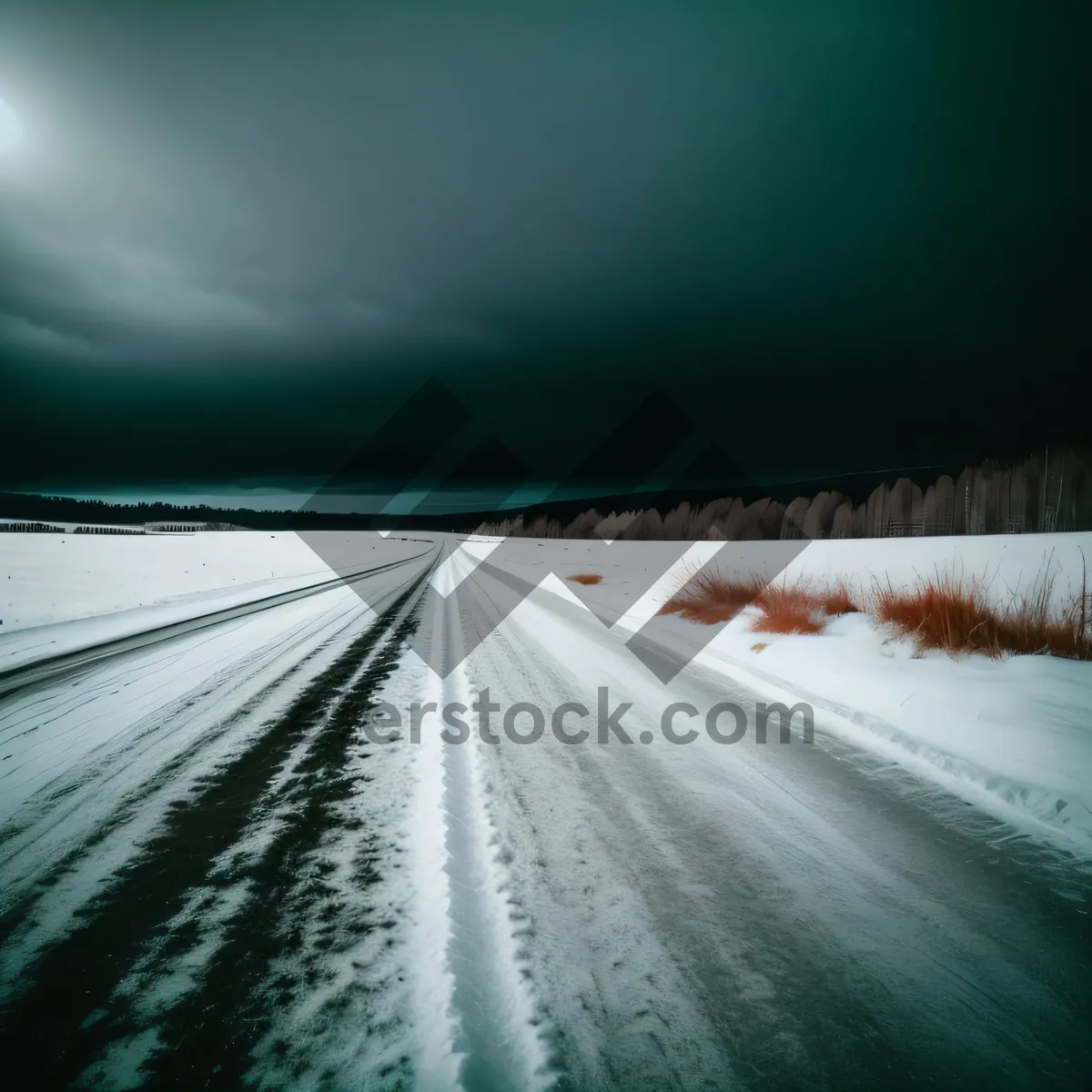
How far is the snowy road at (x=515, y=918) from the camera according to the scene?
5.07 feet

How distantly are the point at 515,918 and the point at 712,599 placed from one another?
26.6 ft

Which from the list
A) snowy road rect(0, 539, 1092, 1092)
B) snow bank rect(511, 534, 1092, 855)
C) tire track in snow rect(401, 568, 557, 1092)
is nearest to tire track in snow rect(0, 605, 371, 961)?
snowy road rect(0, 539, 1092, 1092)

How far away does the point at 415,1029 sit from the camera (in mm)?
1610

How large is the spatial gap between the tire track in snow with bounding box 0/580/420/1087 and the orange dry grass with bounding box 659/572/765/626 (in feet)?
22.8

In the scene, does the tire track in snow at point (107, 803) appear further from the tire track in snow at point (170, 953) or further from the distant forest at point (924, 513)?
the distant forest at point (924, 513)

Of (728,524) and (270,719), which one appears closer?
(270,719)

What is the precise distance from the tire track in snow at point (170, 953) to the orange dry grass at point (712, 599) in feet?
22.8

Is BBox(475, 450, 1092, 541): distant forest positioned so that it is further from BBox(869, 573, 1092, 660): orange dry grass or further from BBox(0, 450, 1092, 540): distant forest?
BBox(869, 573, 1092, 660): orange dry grass

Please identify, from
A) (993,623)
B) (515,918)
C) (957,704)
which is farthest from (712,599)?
(515,918)

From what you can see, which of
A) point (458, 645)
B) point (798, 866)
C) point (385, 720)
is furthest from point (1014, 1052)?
point (458, 645)

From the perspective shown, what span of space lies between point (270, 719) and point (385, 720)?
0.86 m

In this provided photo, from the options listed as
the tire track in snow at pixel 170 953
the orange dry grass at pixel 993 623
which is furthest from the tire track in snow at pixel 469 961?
the orange dry grass at pixel 993 623

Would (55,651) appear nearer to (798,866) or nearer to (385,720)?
(385,720)

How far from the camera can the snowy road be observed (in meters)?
1.55
